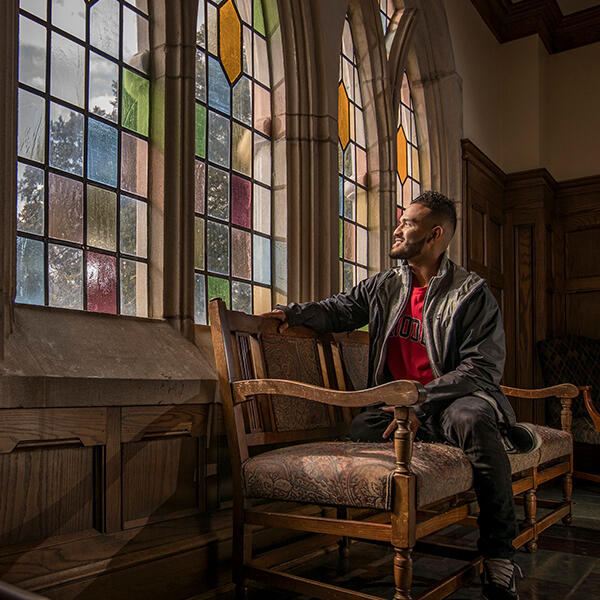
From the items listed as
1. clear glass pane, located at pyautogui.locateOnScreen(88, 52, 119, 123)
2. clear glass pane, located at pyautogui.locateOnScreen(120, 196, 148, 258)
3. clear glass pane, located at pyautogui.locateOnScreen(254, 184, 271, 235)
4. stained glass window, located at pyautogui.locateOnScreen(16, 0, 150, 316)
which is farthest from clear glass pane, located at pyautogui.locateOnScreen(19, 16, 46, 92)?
clear glass pane, located at pyautogui.locateOnScreen(254, 184, 271, 235)

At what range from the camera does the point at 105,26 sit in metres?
2.54

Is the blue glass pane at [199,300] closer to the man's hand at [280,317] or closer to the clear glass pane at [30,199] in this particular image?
the man's hand at [280,317]

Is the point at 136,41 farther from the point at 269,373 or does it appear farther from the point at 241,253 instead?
the point at 269,373

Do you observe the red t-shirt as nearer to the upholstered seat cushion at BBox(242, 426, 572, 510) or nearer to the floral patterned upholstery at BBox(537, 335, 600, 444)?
the upholstered seat cushion at BBox(242, 426, 572, 510)

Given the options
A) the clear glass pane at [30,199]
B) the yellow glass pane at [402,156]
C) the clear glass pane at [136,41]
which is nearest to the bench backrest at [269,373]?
the clear glass pane at [30,199]

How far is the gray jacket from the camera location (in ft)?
7.79

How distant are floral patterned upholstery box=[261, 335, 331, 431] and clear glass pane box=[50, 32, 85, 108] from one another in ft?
3.57

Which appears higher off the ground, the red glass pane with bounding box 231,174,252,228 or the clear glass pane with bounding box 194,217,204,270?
the red glass pane with bounding box 231,174,252,228

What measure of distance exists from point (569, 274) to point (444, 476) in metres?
4.44

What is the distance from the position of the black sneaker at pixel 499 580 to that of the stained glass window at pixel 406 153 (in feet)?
9.47

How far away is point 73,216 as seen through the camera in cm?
235

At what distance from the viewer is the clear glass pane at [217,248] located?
2910 millimetres

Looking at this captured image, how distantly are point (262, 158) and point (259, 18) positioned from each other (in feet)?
2.29

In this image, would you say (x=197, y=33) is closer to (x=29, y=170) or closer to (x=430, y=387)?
(x=29, y=170)
